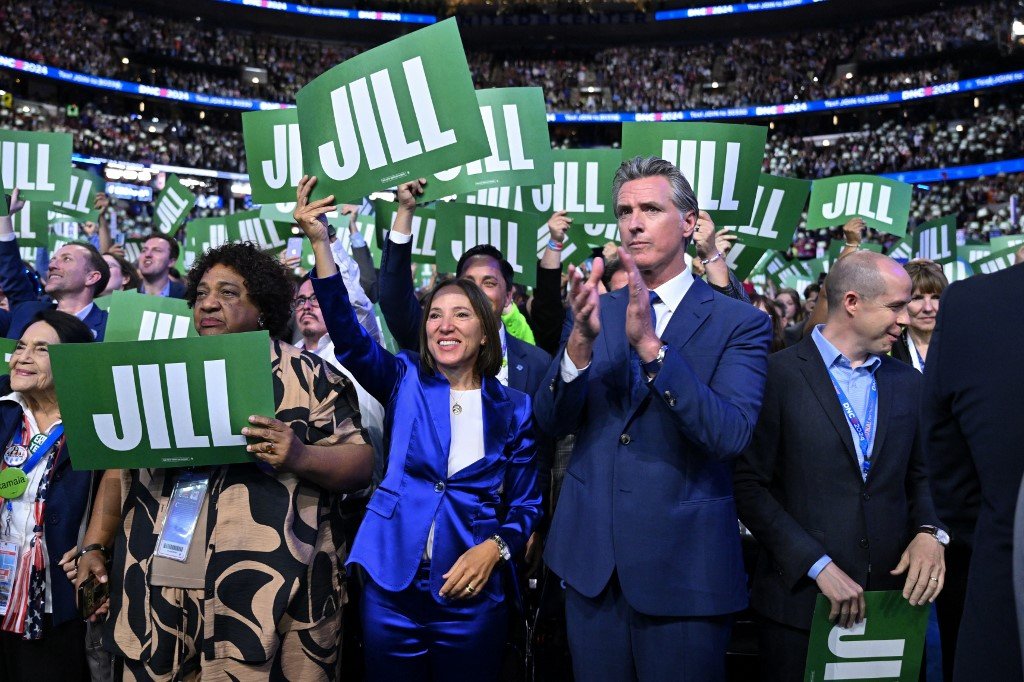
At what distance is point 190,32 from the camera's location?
3366cm

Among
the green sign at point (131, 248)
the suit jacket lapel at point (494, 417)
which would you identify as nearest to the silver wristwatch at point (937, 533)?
the suit jacket lapel at point (494, 417)

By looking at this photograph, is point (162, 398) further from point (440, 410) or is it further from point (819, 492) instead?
point (819, 492)

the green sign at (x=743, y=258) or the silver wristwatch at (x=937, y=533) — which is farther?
the green sign at (x=743, y=258)

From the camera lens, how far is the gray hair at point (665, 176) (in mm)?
2428

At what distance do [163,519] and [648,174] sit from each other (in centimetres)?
162

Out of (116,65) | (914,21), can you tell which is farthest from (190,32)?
(914,21)

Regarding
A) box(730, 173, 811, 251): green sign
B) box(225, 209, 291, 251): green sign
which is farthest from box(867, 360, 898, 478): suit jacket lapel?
box(225, 209, 291, 251): green sign

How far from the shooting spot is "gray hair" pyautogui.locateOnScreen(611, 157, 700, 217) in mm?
Answer: 2428

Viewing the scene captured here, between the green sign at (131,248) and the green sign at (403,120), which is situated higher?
the green sign at (403,120)

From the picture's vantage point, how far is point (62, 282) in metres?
4.78

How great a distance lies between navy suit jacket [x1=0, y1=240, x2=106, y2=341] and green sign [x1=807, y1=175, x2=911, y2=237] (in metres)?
4.66

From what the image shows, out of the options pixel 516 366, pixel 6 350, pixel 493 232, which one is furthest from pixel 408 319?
pixel 493 232

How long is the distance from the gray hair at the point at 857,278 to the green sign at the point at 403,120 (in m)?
1.22

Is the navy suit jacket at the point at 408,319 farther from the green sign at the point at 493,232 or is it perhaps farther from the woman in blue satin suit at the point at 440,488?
the green sign at the point at 493,232
